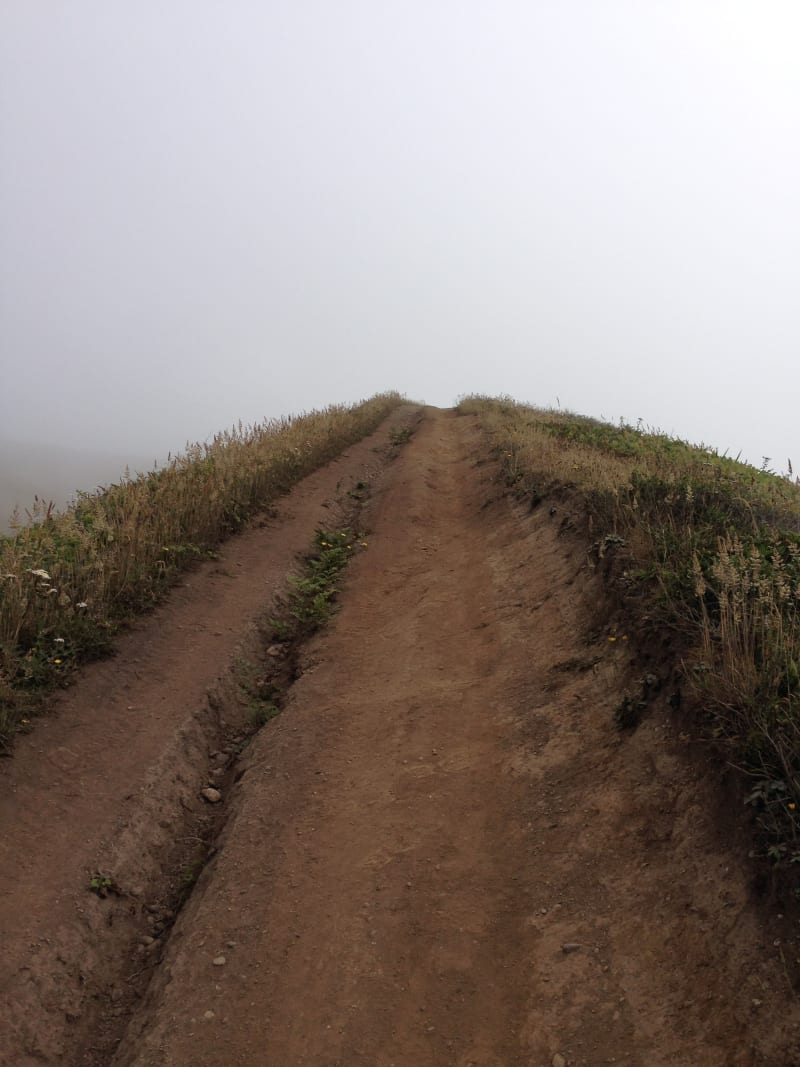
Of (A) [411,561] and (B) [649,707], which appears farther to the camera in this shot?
(A) [411,561]

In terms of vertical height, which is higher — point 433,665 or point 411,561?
point 411,561

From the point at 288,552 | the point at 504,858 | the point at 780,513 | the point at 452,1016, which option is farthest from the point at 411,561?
the point at 452,1016

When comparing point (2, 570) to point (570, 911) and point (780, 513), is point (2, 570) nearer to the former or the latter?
point (570, 911)

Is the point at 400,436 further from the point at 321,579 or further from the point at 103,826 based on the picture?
the point at 103,826

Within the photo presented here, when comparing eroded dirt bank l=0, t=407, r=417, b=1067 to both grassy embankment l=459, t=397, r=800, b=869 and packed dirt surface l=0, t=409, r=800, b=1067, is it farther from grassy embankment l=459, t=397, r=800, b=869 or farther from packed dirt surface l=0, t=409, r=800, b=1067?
grassy embankment l=459, t=397, r=800, b=869

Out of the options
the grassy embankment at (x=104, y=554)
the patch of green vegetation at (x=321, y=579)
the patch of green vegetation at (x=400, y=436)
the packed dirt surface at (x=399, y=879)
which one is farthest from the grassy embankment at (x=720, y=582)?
the patch of green vegetation at (x=400, y=436)

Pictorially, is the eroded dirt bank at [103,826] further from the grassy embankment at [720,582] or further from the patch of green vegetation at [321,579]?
the grassy embankment at [720,582]

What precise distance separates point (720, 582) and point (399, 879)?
109 inches

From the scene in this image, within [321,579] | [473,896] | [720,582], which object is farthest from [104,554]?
[720,582]

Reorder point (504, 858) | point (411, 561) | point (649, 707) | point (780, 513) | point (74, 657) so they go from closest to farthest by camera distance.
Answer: point (504, 858) < point (649, 707) < point (74, 657) < point (780, 513) < point (411, 561)

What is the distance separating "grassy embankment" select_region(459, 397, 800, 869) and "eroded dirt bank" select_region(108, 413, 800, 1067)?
0.35 metres

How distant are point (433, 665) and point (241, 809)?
86.3 inches

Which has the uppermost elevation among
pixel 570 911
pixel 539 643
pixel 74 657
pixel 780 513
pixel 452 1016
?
pixel 780 513

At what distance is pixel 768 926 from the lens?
2811mm
